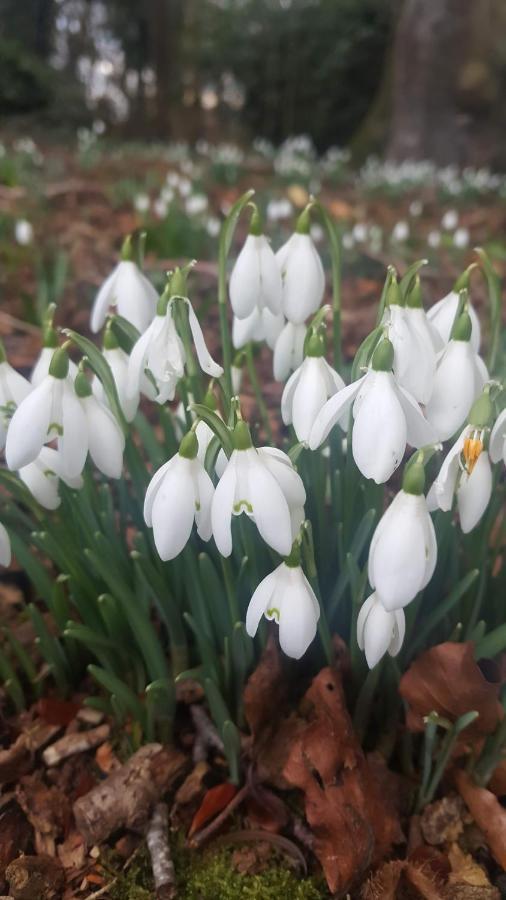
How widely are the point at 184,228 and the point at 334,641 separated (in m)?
3.01

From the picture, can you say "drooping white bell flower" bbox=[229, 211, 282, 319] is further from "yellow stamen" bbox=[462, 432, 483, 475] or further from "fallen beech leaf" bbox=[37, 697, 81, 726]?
"fallen beech leaf" bbox=[37, 697, 81, 726]

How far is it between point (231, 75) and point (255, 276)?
13405mm

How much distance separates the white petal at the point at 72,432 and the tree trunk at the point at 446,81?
27.1 feet

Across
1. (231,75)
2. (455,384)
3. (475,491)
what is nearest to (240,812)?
(475,491)

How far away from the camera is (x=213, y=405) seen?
105 cm

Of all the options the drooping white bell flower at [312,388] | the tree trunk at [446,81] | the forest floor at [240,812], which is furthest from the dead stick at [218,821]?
the tree trunk at [446,81]

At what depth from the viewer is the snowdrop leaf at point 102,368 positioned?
3.51 feet

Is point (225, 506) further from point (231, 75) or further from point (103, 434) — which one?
point (231, 75)

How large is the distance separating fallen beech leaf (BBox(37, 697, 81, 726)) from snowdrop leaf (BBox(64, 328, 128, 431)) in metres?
0.64

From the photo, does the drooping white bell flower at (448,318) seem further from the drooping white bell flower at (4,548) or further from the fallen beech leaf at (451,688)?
the drooping white bell flower at (4,548)

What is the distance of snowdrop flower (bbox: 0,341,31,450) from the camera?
114 cm

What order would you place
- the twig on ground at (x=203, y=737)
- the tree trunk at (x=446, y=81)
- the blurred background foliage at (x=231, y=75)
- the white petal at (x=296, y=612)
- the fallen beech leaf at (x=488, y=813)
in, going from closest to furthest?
the white petal at (x=296, y=612) < the fallen beech leaf at (x=488, y=813) < the twig on ground at (x=203, y=737) < the tree trunk at (x=446, y=81) < the blurred background foliage at (x=231, y=75)

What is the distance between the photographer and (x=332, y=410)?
95cm

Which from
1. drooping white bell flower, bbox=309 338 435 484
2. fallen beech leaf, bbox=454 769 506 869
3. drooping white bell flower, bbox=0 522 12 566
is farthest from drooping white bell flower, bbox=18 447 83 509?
fallen beech leaf, bbox=454 769 506 869
